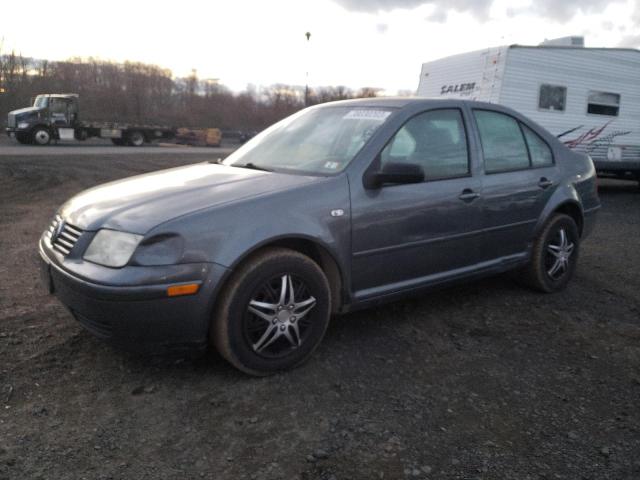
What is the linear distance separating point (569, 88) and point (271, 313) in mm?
10174

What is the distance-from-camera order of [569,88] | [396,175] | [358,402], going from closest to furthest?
[358,402] < [396,175] < [569,88]

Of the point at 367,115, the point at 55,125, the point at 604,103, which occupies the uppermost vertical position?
the point at 604,103

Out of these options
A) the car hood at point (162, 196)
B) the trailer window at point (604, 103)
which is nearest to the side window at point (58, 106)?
the trailer window at point (604, 103)

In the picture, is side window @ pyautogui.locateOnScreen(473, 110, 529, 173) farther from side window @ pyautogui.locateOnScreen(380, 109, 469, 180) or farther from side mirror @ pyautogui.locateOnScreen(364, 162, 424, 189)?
side mirror @ pyautogui.locateOnScreen(364, 162, 424, 189)

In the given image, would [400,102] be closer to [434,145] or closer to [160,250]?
[434,145]

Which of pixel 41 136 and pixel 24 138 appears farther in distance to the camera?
pixel 41 136

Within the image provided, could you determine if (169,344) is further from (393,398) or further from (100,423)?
(393,398)

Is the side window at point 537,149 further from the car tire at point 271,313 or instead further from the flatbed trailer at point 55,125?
the flatbed trailer at point 55,125

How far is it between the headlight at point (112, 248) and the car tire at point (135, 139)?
2674cm

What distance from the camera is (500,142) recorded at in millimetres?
4125

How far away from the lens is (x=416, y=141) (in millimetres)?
3605

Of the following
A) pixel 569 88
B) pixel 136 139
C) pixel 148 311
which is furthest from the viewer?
pixel 136 139

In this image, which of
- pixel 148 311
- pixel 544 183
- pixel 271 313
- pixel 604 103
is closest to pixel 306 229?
pixel 271 313

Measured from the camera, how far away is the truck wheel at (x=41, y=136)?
936 inches
